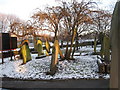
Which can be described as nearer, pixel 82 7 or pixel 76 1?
pixel 82 7

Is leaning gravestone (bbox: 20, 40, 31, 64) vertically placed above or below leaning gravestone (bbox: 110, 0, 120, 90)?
below

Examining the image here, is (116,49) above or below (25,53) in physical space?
above

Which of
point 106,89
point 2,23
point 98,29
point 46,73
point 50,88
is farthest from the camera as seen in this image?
point 2,23

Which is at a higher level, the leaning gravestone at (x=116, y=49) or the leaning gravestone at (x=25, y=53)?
the leaning gravestone at (x=116, y=49)

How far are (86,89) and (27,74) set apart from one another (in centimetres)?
362

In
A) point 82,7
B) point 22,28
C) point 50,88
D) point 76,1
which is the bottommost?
point 50,88

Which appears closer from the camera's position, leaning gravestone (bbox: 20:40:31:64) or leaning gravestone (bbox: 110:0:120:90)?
leaning gravestone (bbox: 110:0:120:90)

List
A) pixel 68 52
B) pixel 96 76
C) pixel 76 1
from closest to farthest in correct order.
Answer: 1. pixel 96 76
2. pixel 68 52
3. pixel 76 1

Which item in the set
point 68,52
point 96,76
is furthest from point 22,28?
point 96,76

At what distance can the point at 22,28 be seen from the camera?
12391 mm

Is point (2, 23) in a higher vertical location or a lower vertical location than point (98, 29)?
higher

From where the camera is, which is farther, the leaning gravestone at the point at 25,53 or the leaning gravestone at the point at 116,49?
the leaning gravestone at the point at 25,53

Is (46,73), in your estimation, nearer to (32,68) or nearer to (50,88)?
(32,68)

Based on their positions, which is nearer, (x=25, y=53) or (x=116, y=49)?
(x=116, y=49)
